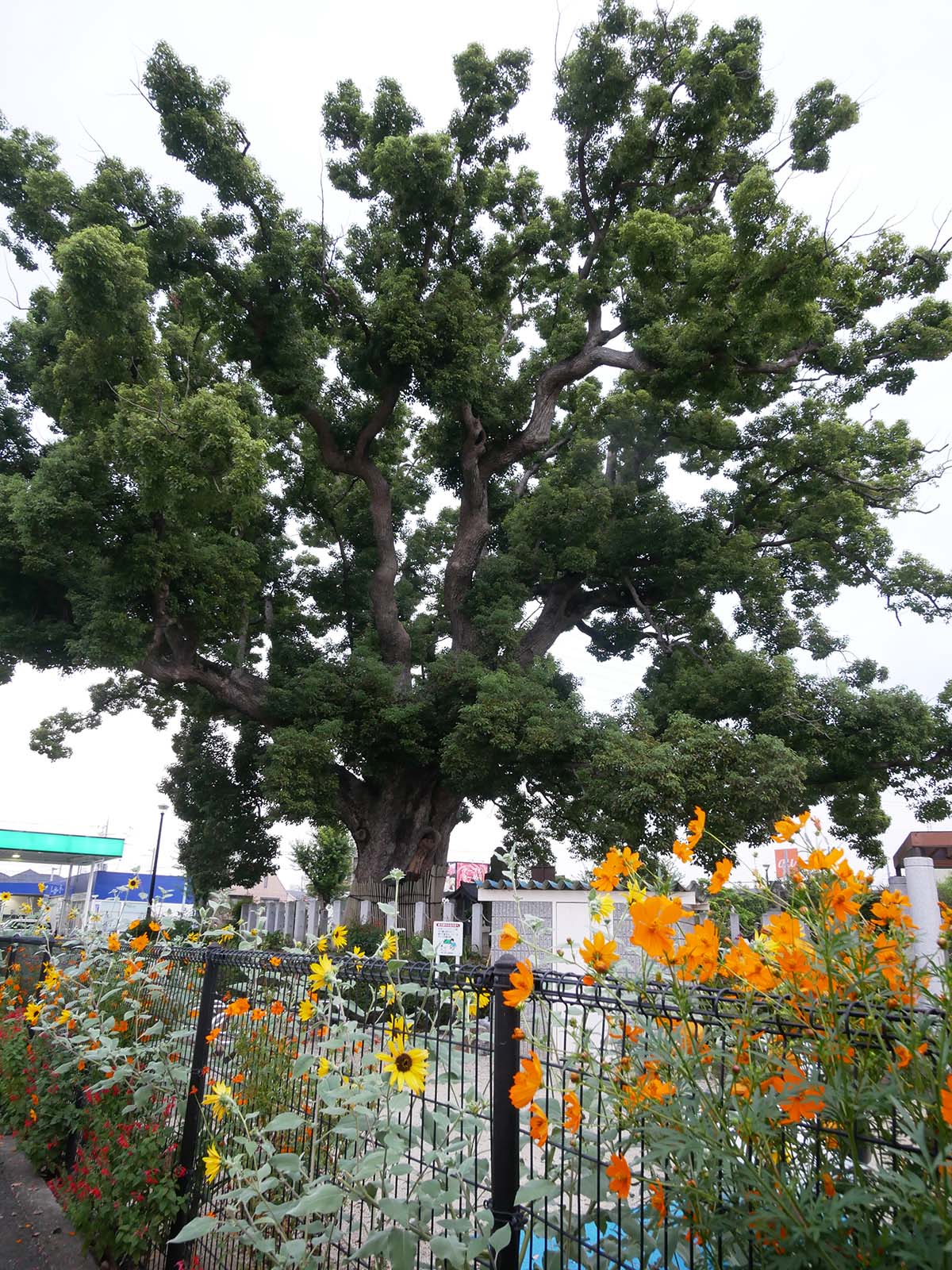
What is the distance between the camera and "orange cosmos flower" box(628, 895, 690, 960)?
1179 mm

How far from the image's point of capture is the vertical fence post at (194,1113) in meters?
2.79

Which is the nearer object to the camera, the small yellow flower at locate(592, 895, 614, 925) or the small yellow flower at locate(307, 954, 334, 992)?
the small yellow flower at locate(592, 895, 614, 925)

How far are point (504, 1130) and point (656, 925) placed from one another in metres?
0.80

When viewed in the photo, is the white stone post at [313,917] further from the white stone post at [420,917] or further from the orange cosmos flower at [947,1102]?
the orange cosmos flower at [947,1102]

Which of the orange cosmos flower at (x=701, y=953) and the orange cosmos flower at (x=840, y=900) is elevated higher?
the orange cosmos flower at (x=840, y=900)

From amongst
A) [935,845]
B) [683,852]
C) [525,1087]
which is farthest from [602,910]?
[935,845]

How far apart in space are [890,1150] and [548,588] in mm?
13404

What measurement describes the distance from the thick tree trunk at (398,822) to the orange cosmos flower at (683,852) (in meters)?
11.8

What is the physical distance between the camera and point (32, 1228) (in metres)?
3.26

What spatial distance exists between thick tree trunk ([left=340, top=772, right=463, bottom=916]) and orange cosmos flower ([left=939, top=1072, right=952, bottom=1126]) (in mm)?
12320

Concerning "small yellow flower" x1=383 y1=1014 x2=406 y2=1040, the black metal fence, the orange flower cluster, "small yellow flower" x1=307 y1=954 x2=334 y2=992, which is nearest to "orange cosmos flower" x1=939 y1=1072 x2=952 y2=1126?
the black metal fence

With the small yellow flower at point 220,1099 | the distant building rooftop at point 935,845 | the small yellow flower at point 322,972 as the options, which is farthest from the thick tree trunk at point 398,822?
the distant building rooftop at point 935,845

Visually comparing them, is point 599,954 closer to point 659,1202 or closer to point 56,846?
point 659,1202

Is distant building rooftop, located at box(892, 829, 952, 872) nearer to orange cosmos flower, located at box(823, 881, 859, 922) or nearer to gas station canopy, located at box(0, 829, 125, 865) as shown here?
gas station canopy, located at box(0, 829, 125, 865)
